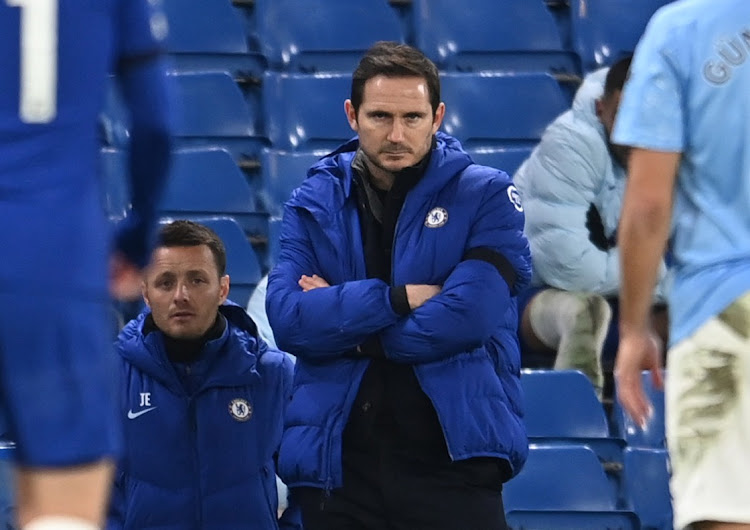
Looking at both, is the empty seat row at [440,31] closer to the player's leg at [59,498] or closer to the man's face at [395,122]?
the man's face at [395,122]

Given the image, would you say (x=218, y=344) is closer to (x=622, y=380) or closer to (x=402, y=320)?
(x=402, y=320)

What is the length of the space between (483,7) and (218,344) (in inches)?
110

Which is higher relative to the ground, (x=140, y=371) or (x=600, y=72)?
(x=600, y=72)

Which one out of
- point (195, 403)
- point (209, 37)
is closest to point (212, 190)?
point (209, 37)

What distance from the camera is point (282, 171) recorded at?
6.64m

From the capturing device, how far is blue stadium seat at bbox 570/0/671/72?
710 centimetres

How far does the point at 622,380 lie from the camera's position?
124 inches

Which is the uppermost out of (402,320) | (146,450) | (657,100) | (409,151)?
(657,100)

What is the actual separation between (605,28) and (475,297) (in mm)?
3230

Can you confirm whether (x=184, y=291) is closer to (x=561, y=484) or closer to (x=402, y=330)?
(x=402, y=330)

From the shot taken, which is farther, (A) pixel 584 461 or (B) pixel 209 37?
(B) pixel 209 37

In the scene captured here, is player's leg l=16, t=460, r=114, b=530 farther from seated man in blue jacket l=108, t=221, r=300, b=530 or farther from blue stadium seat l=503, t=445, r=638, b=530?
blue stadium seat l=503, t=445, r=638, b=530

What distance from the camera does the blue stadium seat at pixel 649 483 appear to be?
5.67m

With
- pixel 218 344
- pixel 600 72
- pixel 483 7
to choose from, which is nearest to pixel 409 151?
pixel 218 344
